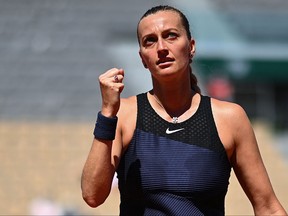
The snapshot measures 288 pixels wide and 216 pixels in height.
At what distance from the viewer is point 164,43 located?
7.47 feet

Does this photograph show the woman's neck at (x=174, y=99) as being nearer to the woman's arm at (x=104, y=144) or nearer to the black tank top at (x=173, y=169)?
the black tank top at (x=173, y=169)

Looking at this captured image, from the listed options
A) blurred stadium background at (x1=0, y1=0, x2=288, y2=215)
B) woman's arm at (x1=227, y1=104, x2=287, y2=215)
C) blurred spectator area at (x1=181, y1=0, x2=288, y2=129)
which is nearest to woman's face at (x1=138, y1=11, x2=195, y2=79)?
woman's arm at (x1=227, y1=104, x2=287, y2=215)

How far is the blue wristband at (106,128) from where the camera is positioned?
86.0 inches

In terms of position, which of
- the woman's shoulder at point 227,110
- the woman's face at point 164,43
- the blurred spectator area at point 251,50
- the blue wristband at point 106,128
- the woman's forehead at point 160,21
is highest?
the blurred spectator area at point 251,50

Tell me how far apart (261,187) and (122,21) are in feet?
38.9

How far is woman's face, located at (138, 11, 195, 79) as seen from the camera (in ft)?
7.43

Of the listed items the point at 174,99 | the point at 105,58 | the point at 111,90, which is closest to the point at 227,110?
the point at 174,99

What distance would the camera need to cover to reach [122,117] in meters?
2.34

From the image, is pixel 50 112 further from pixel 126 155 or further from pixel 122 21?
pixel 126 155

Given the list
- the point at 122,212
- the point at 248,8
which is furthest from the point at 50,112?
the point at 122,212

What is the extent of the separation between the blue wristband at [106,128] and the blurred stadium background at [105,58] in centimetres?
934

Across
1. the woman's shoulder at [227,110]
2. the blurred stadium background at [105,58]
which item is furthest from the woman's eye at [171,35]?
the blurred stadium background at [105,58]

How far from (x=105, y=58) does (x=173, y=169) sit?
37.3 ft

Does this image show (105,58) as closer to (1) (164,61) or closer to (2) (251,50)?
(2) (251,50)
